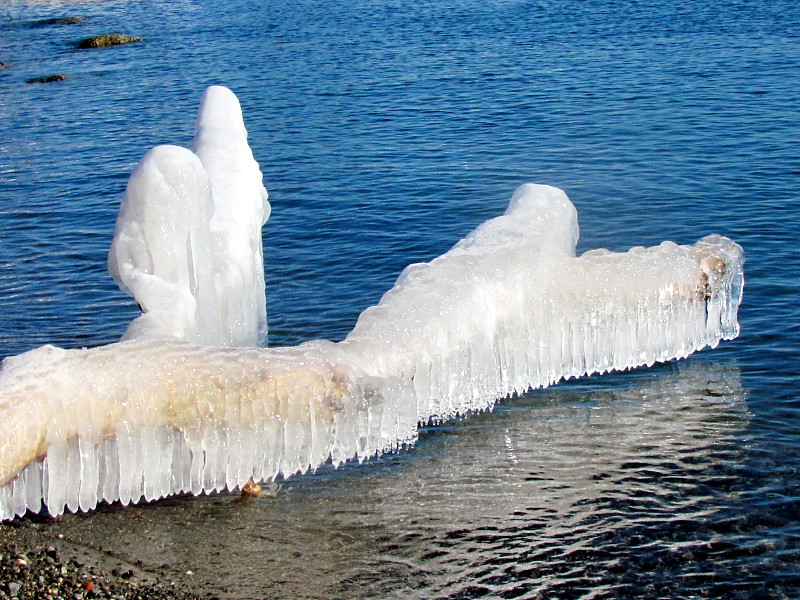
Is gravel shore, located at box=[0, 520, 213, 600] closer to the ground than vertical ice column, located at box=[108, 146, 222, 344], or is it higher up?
closer to the ground

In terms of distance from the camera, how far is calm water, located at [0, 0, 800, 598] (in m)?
9.17

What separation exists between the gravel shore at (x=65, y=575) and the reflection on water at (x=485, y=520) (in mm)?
178

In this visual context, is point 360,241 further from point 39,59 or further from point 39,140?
point 39,59

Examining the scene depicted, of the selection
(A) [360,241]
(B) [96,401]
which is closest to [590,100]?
(A) [360,241]

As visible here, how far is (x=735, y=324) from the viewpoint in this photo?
36.8 feet

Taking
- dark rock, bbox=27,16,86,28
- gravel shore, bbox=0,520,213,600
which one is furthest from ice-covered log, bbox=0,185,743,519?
dark rock, bbox=27,16,86,28

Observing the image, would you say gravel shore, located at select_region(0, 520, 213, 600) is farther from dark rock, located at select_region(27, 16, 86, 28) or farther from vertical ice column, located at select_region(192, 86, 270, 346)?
dark rock, located at select_region(27, 16, 86, 28)

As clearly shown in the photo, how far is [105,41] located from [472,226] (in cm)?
3647

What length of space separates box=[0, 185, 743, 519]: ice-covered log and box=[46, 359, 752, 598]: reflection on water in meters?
1.03

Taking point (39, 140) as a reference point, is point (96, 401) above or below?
above

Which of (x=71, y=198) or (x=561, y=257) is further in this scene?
(x=71, y=198)

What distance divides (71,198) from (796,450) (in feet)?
58.9

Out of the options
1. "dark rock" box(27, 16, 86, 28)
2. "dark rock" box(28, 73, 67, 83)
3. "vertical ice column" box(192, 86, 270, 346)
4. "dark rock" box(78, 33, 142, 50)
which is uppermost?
"vertical ice column" box(192, 86, 270, 346)

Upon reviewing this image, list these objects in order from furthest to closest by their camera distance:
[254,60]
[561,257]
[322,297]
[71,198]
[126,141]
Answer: [254,60], [126,141], [71,198], [322,297], [561,257]
